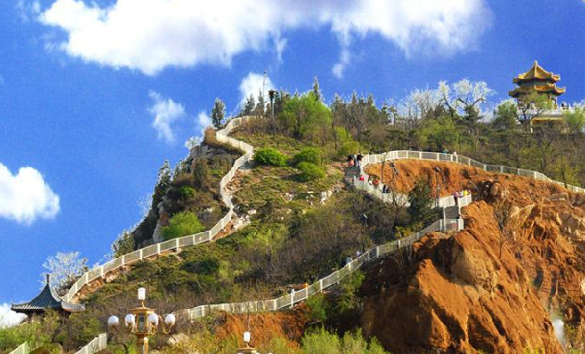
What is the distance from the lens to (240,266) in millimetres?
62094

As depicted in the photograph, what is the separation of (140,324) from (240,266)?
3299 centimetres

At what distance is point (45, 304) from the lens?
51.9 m

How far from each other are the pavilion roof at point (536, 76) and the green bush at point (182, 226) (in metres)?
54.3

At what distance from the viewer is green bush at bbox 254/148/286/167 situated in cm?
8006

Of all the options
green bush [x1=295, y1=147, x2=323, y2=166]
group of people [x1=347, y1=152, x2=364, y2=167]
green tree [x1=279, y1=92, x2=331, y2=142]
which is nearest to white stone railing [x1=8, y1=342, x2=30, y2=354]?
group of people [x1=347, y1=152, x2=364, y2=167]

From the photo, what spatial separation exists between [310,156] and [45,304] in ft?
104

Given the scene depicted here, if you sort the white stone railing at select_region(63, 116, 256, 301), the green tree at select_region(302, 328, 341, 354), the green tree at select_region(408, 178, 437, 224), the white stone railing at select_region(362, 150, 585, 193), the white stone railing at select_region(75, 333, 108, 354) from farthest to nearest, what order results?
the white stone railing at select_region(362, 150, 585, 193), the green tree at select_region(408, 178, 437, 224), the white stone railing at select_region(63, 116, 256, 301), the green tree at select_region(302, 328, 341, 354), the white stone railing at select_region(75, 333, 108, 354)

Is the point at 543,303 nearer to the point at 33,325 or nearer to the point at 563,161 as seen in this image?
the point at 563,161

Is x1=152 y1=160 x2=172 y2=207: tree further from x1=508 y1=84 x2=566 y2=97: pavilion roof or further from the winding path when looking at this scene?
x1=508 y1=84 x2=566 y2=97: pavilion roof

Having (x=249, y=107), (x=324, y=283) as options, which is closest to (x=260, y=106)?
(x=249, y=107)

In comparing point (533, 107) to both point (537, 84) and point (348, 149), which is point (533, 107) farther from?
point (348, 149)

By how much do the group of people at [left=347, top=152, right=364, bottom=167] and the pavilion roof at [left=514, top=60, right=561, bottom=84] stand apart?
40.2m

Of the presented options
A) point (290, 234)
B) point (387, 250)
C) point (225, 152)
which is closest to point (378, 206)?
point (290, 234)

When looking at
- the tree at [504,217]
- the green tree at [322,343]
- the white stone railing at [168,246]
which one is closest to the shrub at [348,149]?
the white stone railing at [168,246]
